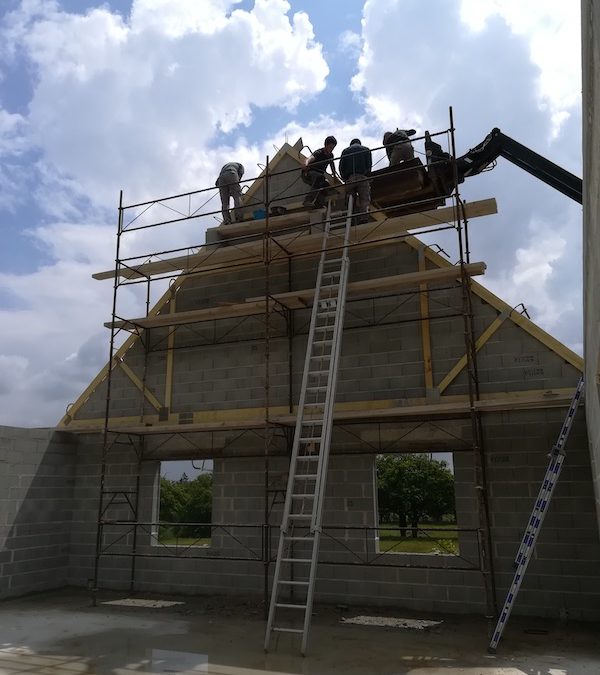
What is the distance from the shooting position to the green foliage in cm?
2717

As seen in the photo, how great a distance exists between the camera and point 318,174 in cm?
1027

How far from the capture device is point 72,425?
11172 mm

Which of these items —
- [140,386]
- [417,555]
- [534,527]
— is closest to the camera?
[534,527]

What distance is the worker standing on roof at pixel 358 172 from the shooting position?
961cm

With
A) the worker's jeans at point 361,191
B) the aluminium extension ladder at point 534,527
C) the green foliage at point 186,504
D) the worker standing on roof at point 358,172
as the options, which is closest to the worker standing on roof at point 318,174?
the worker standing on roof at point 358,172

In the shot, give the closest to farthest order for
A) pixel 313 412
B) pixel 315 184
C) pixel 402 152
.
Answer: pixel 313 412
pixel 402 152
pixel 315 184

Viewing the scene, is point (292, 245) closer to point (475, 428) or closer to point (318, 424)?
point (318, 424)

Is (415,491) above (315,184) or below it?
below

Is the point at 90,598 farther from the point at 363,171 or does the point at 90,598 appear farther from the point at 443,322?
the point at 363,171

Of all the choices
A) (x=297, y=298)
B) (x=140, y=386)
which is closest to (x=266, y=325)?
(x=297, y=298)

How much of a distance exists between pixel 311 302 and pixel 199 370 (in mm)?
2488

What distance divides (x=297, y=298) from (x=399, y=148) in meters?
3.08

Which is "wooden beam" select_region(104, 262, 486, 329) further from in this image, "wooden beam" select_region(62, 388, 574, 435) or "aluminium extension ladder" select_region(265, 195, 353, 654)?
"wooden beam" select_region(62, 388, 574, 435)

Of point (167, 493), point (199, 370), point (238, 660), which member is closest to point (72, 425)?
point (199, 370)
